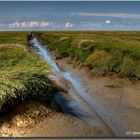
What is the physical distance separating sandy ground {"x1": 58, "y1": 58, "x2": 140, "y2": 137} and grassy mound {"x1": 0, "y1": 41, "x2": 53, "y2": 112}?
8.50 ft

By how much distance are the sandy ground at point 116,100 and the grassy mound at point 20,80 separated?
2.59 m

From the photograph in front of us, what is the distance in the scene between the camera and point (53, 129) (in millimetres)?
13133

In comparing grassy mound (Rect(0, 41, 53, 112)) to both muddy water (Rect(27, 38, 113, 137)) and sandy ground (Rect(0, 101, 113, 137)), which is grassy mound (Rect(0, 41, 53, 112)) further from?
muddy water (Rect(27, 38, 113, 137))

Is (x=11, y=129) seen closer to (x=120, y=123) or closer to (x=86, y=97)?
(x=120, y=123)

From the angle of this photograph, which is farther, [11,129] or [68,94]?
[68,94]

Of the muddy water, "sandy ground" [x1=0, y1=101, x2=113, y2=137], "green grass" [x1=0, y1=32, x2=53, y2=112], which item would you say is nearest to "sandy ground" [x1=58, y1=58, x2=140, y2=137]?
the muddy water

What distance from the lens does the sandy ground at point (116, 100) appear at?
46.4 ft

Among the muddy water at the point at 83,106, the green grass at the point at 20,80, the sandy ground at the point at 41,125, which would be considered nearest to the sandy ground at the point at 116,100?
the muddy water at the point at 83,106

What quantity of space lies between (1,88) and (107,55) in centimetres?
1671

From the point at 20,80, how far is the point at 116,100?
19.4 feet

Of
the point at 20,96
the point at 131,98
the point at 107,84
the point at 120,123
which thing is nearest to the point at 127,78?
the point at 107,84

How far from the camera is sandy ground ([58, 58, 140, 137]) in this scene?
46.4ft

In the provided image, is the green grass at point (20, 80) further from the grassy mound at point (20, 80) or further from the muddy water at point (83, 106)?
the muddy water at point (83, 106)

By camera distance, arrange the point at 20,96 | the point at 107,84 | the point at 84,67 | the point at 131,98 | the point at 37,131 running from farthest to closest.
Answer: the point at 84,67
the point at 107,84
the point at 131,98
the point at 20,96
the point at 37,131
